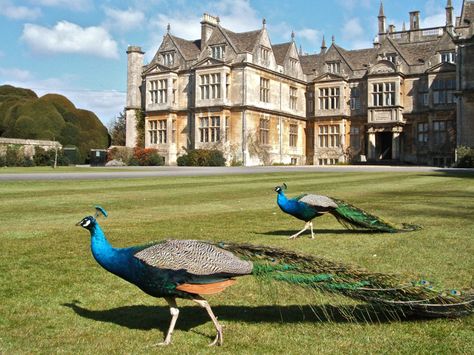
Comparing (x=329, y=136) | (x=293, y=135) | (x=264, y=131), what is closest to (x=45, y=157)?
(x=264, y=131)

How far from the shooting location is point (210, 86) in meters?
49.0

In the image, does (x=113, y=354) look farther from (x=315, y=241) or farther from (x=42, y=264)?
(x=315, y=241)

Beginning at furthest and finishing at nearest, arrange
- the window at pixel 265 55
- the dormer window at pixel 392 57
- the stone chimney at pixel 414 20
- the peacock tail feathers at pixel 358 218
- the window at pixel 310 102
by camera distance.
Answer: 1. the stone chimney at pixel 414 20
2. the window at pixel 310 102
3. the dormer window at pixel 392 57
4. the window at pixel 265 55
5. the peacock tail feathers at pixel 358 218

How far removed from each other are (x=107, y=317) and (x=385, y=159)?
49.9 meters

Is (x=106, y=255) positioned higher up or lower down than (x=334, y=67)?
lower down

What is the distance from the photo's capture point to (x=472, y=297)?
5.04 meters

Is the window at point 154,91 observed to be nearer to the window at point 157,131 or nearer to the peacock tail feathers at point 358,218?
the window at point 157,131

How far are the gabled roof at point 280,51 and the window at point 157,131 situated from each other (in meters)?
13.1

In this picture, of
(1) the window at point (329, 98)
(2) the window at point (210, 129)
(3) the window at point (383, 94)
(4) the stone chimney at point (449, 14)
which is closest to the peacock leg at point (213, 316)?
(2) the window at point (210, 129)

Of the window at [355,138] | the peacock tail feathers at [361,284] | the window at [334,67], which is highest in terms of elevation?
the window at [334,67]

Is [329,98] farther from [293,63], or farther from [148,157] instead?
[148,157]

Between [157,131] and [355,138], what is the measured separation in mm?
19899

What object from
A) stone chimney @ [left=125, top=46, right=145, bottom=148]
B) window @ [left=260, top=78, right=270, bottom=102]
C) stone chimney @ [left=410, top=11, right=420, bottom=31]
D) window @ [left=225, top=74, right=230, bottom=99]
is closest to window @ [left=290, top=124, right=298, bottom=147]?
window @ [left=260, top=78, right=270, bottom=102]

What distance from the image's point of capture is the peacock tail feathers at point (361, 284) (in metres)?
4.99
